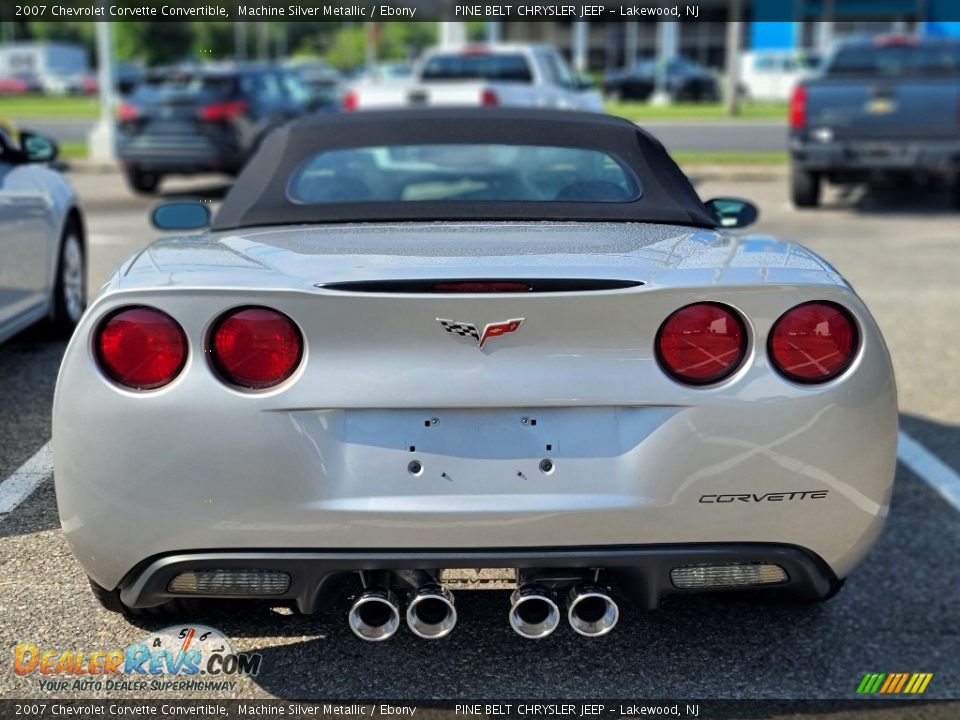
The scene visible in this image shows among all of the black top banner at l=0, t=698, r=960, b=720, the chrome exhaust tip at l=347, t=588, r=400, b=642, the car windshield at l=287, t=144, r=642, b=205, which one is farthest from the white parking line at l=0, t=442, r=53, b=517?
the chrome exhaust tip at l=347, t=588, r=400, b=642

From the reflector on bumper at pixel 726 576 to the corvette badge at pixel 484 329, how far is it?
27.8 inches

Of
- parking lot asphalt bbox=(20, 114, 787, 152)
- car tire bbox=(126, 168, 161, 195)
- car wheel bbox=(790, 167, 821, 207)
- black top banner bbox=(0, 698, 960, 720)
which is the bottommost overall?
parking lot asphalt bbox=(20, 114, 787, 152)

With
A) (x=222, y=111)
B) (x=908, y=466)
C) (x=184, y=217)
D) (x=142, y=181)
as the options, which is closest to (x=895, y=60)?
(x=222, y=111)

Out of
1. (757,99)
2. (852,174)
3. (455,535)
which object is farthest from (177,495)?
(757,99)

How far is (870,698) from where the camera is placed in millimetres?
3172

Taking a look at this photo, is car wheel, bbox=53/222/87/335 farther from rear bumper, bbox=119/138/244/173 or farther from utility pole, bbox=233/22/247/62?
utility pole, bbox=233/22/247/62

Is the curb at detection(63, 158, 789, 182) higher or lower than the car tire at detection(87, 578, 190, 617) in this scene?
lower

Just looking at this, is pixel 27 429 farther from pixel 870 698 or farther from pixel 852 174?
pixel 852 174

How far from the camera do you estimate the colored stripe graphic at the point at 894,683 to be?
10.5ft

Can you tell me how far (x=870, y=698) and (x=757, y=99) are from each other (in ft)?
169

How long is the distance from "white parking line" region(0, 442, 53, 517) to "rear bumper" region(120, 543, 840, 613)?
1.19 meters

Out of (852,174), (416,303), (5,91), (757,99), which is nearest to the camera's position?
(416,303)

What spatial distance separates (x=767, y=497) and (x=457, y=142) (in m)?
2.09

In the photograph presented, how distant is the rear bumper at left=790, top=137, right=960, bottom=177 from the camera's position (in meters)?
12.9
